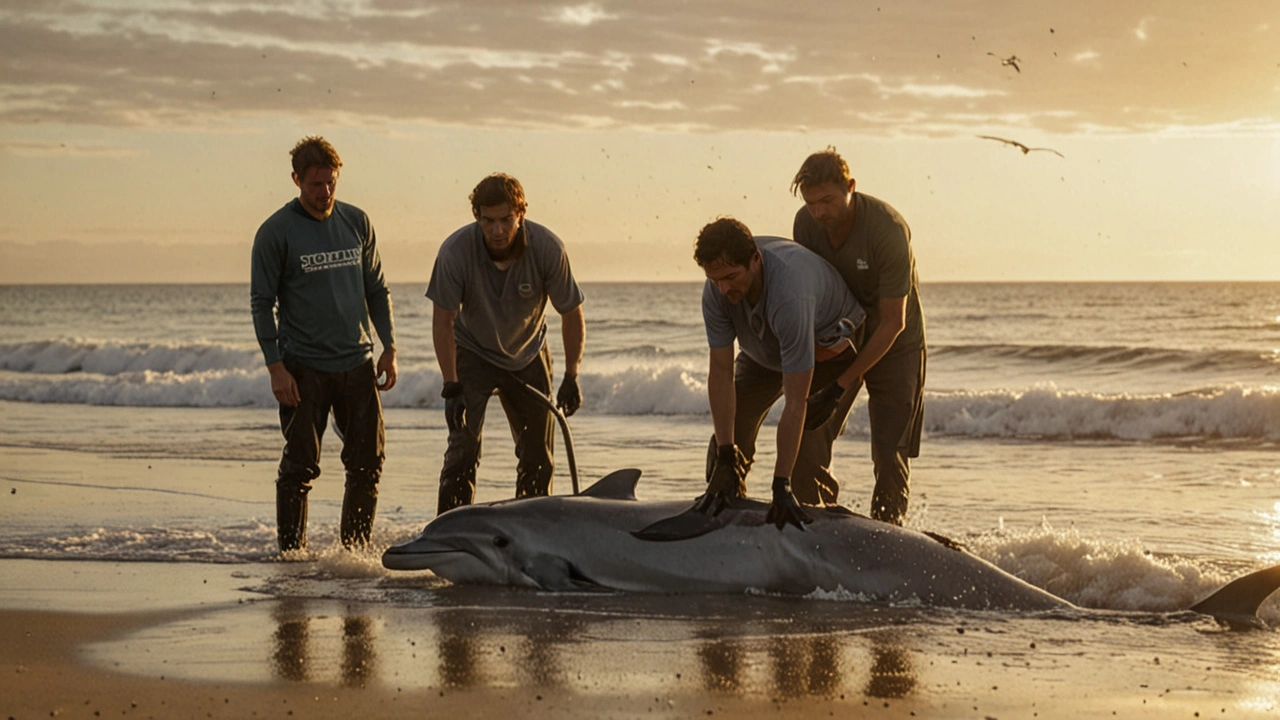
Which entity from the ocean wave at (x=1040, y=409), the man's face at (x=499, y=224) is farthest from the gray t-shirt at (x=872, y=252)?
the ocean wave at (x=1040, y=409)

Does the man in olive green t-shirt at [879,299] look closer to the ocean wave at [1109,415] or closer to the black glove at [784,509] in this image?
the black glove at [784,509]

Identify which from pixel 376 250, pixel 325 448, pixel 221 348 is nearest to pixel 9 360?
pixel 221 348

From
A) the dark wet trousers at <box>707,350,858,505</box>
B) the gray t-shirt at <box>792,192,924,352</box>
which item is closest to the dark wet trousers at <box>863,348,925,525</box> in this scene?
the dark wet trousers at <box>707,350,858,505</box>

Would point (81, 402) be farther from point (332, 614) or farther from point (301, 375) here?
point (332, 614)

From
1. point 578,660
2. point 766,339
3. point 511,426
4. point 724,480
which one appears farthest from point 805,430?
point 578,660

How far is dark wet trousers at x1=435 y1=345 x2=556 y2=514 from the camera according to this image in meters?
8.32

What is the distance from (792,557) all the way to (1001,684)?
1.72 metres

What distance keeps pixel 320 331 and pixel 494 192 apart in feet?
4.50

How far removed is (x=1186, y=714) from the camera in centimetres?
509

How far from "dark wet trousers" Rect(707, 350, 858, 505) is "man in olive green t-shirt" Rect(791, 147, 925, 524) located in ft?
0.55

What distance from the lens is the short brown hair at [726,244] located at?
6477 mm

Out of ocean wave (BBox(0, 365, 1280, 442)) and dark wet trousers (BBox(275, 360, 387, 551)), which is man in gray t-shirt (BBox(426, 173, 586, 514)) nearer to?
dark wet trousers (BBox(275, 360, 387, 551))

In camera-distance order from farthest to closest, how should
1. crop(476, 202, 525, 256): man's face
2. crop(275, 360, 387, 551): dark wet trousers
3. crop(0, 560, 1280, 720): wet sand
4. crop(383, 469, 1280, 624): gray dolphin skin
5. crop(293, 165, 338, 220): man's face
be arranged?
1. crop(275, 360, 387, 551): dark wet trousers
2. crop(293, 165, 338, 220): man's face
3. crop(476, 202, 525, 256): man's face
4. crop(383, 469, 1280, 624): gray dolphin skin
5. crop(0, 560, 1280, 720): wet sand

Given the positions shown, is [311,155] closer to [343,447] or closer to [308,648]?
[343,447]
